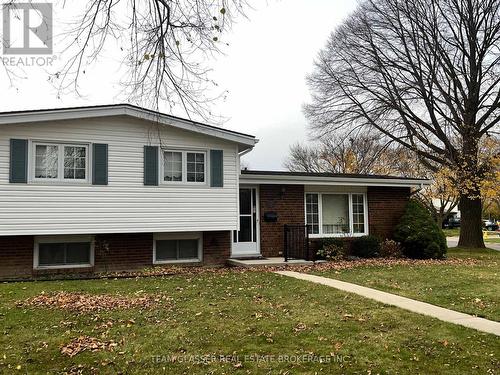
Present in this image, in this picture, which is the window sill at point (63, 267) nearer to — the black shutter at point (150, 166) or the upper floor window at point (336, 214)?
the black shutter at point (150, 166)

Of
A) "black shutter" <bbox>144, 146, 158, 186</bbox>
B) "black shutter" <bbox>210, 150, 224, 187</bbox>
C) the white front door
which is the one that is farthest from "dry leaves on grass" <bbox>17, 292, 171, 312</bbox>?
the white front door

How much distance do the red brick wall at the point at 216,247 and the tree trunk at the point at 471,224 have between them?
1312 centimetres

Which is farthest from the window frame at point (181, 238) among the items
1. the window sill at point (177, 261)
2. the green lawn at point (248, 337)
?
the green lawn at point (248, 337)

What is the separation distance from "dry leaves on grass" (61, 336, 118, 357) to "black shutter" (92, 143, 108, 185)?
6869 mm

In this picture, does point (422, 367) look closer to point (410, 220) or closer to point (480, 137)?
point (410, 220)

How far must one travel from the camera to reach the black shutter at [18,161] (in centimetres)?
1128

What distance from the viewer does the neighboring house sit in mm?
11461

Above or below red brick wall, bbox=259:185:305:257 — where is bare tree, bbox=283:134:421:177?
above

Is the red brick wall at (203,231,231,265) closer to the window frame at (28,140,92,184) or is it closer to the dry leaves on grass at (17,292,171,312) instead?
the window frame at (28,140,92,184)

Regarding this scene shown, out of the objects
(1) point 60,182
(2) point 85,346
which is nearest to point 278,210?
(1) point 60,182

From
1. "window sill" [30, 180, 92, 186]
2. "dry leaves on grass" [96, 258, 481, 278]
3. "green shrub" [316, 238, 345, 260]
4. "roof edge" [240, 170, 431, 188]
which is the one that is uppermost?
"roof edge" [240, 170, 431, 188]

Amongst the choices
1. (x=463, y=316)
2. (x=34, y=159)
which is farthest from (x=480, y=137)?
(x=34, y=159)

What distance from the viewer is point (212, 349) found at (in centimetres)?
539

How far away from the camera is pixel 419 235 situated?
51.5ft
